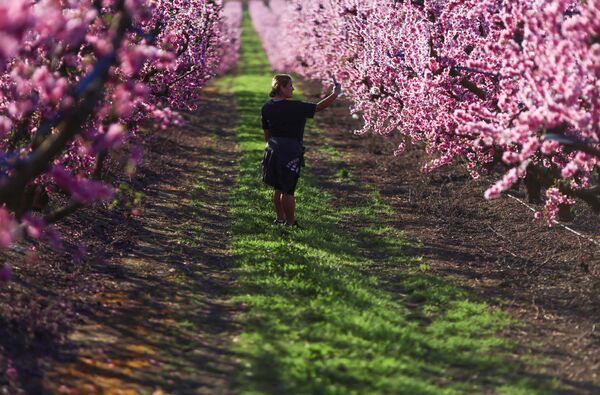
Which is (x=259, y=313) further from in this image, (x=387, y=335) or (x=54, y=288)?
(x=54, y=288)

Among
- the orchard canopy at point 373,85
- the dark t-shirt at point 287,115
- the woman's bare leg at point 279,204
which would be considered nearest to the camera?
the orchard canopy at point 373,85

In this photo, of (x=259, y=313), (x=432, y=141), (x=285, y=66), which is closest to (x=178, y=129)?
(x=432, y=141)

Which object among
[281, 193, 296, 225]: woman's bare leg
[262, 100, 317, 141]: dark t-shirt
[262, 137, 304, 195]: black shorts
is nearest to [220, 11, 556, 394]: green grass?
[281, 193, 296, 225]: woman's bare leg

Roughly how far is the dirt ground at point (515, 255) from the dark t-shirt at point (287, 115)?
8.38ft

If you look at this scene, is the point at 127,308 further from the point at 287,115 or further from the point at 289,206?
the point at 287,115

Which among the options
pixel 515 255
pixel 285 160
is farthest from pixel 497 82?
pixel 285 160

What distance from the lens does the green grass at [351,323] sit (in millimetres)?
6910

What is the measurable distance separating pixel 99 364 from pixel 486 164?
8892 mm

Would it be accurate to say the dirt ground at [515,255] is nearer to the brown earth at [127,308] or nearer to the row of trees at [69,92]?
the brown earth at [127,308]

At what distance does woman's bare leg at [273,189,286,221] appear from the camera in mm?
12039

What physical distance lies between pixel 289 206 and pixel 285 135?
1.12 meters

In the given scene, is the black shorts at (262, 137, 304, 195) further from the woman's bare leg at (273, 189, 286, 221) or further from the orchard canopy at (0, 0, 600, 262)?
the orchard canopy at (0, 0, 600, 262)

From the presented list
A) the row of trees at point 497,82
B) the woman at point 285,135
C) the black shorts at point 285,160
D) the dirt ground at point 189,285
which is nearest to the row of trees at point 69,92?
the dirt ground at point 189,285

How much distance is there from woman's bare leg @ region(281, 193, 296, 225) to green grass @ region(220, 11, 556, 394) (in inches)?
8.1
